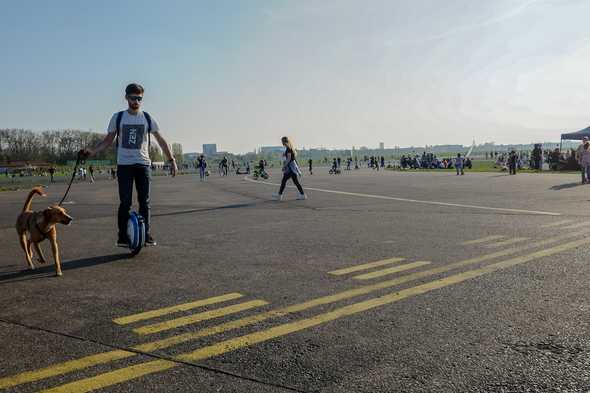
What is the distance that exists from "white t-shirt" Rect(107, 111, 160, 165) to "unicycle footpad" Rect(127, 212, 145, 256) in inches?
29.5

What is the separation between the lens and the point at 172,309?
368cm

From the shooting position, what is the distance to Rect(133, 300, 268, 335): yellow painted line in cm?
323

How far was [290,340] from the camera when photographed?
9.84 ft

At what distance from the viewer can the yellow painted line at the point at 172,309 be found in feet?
11.3

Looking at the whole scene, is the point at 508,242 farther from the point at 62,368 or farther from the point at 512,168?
the point at 512,168

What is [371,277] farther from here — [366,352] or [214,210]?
[214,210]

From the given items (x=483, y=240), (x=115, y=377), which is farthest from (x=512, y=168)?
(x=115, y=377)

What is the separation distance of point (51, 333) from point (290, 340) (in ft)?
5.20

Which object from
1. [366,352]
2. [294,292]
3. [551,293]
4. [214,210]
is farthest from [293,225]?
[366,352]

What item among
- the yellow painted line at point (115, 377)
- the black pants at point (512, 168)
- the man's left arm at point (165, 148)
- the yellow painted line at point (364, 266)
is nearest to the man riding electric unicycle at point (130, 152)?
the man's left arm at point (165, 148)

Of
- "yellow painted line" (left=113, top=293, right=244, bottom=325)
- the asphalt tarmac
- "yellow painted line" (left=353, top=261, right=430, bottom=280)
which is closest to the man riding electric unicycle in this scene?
the asphalt tarmac

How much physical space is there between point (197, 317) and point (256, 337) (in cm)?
61

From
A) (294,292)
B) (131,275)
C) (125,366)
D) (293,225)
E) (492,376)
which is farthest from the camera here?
(293,225)

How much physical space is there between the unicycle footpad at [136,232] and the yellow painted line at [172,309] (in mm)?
2190
